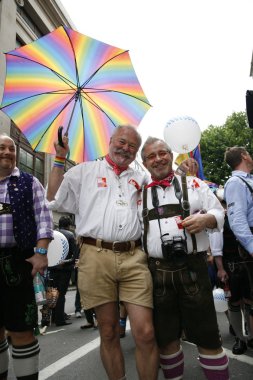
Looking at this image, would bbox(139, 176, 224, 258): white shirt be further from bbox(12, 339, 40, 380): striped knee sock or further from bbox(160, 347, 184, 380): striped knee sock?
bbox(12, 339, 40, 380): striped knee sock

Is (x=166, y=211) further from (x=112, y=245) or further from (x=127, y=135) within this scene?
(x=127, y=135)

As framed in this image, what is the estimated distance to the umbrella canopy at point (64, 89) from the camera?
349 cm

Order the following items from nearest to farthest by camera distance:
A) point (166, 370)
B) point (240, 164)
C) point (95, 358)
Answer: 1. point (166, 370)
2. point (240, 164)
3. point (95, 358)

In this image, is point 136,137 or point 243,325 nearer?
point 136,137

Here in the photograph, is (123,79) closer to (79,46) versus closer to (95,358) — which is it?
(79,46)

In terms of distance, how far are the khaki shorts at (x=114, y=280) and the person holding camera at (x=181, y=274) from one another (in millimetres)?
101

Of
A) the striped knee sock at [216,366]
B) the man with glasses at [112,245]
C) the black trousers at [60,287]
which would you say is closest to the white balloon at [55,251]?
the black trousers at [60,287]

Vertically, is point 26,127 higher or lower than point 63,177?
higher

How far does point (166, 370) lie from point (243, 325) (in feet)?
5.77

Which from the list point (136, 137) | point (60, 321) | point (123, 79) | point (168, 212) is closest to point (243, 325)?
point (168, 212)

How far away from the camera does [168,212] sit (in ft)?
8.83

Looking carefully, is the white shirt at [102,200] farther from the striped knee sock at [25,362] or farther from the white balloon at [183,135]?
the white balloon at [183,135]

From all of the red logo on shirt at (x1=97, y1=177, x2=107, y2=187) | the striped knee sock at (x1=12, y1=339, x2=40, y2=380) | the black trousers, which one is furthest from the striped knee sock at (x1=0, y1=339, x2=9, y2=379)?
the black trousers

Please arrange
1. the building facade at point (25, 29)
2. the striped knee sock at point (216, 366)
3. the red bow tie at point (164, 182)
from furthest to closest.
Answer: the building facade at point (25, 29) → the red bow tie at point (164, 182) → the striped knee sock at point (216, 366)
